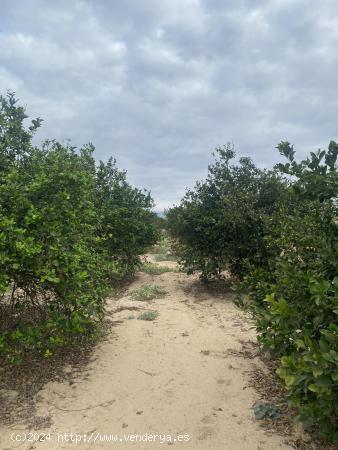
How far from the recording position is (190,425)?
435cm

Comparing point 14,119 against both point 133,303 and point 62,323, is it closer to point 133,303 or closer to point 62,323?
point 62,323

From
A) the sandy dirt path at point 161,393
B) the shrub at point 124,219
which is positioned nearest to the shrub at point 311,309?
the sandy dirt path at point 161,393

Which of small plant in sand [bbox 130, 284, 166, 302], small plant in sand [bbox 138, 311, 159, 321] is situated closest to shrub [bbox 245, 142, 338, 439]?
small plant in sand [bbox 138, 311, 159, 321]

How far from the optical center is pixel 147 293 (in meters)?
10.4

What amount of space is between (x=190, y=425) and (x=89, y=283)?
93.6 inches

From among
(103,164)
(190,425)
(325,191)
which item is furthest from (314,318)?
(103,164)

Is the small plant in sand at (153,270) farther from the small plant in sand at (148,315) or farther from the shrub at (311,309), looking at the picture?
the shrub at (311,309)

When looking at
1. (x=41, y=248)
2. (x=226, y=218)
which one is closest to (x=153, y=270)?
(x=226, y=218)

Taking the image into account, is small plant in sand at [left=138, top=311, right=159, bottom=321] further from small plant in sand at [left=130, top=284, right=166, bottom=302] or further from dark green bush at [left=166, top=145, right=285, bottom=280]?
dark green bush at [left=166, top=145, right=285, bottom=280]

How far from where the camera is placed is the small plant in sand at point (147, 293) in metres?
10.3

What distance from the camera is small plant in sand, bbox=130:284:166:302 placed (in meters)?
10.3

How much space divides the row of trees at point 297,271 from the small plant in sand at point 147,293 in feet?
6.70

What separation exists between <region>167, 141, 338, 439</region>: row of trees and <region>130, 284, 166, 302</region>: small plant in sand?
6.70 ft

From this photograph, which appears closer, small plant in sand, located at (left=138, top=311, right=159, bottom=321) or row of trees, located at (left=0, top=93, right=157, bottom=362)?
row of trees, located at (left=0, top=93, right=157, bottom=362)
